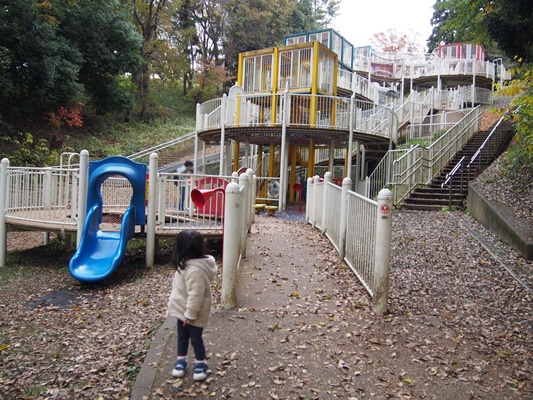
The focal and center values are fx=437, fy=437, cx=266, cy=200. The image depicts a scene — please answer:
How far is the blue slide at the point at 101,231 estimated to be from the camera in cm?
741

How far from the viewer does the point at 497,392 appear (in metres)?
3.51

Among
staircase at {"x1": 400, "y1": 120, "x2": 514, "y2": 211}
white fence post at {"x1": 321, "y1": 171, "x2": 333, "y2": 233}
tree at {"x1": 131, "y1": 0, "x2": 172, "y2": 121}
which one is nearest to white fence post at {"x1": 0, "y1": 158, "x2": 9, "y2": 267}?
white fence post at {"x1": 321, "y1": 171, "x2": 333, "y2": 233}

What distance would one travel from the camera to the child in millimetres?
3592

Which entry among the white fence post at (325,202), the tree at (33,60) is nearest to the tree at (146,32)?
the tree at (33,60)

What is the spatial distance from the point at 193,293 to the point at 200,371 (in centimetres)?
64

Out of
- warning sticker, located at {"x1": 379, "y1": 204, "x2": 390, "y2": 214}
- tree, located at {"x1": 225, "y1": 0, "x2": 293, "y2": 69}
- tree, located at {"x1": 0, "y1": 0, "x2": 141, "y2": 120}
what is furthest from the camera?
tree, located at {"x1": 225, "y1": 0, "x2": 293, "y2": 69}

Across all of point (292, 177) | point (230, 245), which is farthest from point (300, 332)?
point (292, 177)

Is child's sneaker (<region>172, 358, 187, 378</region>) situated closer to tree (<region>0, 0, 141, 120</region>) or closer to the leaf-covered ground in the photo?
the leaf-covered ground

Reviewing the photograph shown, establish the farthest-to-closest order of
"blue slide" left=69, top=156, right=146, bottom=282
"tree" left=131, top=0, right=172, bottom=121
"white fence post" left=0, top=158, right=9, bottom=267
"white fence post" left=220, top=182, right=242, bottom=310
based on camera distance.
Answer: "tree" left=131, top=0, right=172, bottom=121 < "white fence post" left=0, top=158, right=9, bottom=267 < "blue slide" left=69, top=156, right=146, bottom=282 < "white fence post" left=220, top=182, right=242, bottom=310

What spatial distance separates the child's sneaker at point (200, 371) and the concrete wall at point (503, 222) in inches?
252

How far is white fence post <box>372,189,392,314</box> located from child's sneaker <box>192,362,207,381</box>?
233 centimetres

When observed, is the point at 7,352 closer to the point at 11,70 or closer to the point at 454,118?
the point at 11,70

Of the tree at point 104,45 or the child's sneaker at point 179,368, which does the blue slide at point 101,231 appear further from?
the tree at point 104,45

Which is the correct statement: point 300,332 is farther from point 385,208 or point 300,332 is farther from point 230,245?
point 385,208
